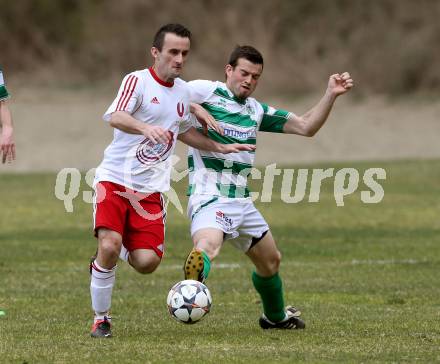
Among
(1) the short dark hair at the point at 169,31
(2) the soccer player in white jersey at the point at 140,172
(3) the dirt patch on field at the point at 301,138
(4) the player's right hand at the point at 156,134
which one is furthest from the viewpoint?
(3) the dirt patch on field at the point at 301,138

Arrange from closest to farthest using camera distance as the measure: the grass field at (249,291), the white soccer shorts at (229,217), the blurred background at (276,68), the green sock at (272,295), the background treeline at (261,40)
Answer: the grass field at (249,291) < the white soccer shorts at (229,217) < the green sock at (272,295) < the blurred background at (276,68) < the background treeline at (261,40)

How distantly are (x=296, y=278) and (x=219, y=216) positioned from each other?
3.82 m

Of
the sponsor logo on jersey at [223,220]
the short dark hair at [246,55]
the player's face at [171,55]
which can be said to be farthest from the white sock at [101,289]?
the short dark hair at [246,55]

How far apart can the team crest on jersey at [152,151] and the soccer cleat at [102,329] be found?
3.59 feet

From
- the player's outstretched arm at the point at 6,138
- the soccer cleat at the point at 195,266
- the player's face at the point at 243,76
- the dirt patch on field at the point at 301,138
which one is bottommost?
the soccer cleat at the point at 195,266

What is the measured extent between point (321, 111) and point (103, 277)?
196 centimetres

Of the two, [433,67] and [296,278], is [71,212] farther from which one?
[433,67]

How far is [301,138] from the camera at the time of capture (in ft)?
105

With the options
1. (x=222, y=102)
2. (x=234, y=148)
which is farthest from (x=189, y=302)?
(x=222, y=102)

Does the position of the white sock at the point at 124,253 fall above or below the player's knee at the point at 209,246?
below

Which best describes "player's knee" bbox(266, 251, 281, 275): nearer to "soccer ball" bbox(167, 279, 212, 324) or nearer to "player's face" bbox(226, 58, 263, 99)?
"soccer ball" bbox(167, 279, 212, 324)

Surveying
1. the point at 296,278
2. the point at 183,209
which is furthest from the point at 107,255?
the point at 183,209

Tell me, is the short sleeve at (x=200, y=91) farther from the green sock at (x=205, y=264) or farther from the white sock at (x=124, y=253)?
the green sock at (x=205, y=264)

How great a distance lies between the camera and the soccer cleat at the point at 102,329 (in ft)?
25.8
